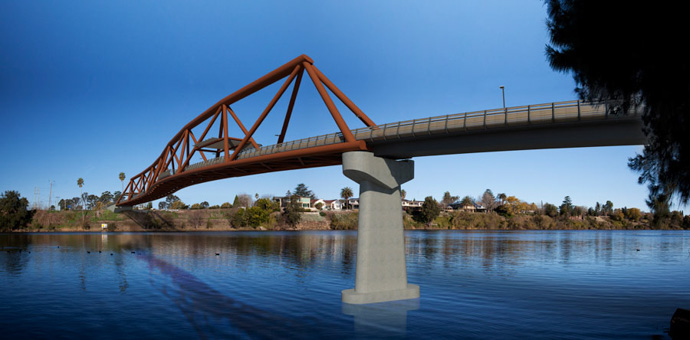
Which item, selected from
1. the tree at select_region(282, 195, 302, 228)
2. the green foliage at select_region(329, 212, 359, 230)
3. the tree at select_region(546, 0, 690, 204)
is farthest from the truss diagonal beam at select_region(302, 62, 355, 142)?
the green foliage at select_region(329, 212, 359, 230)

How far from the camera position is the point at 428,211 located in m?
188

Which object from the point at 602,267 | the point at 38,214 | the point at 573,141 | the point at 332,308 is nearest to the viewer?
the point at 573,141

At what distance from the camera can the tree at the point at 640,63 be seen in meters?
13.6

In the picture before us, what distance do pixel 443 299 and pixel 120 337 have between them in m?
18.6

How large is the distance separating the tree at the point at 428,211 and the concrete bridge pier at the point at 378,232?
532ft

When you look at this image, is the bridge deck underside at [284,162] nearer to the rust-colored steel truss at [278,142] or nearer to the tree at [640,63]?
the rust-colored steel truss at [278,142]

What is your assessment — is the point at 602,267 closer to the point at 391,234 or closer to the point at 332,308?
the point at 391,234

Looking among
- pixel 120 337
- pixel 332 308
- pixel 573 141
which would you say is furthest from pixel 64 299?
pixel 573 141

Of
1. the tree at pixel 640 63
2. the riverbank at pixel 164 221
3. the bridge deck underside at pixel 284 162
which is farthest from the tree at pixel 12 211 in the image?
the tree at pixel 640 63

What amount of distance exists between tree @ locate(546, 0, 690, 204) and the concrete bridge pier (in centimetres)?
1371

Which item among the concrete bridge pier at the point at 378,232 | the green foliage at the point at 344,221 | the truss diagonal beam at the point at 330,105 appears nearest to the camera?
the concrete bridge pier at the point at 378,232

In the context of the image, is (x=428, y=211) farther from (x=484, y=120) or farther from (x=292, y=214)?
(x=484, y=120)

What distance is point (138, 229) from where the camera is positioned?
480 ft

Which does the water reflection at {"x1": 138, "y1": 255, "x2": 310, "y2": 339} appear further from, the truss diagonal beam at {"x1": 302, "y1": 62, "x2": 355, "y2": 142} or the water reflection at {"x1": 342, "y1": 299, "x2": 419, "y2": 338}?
the truss diagonal beam at {"x1": 302, "y1": 62, "x2": 355, "y2": 142}
